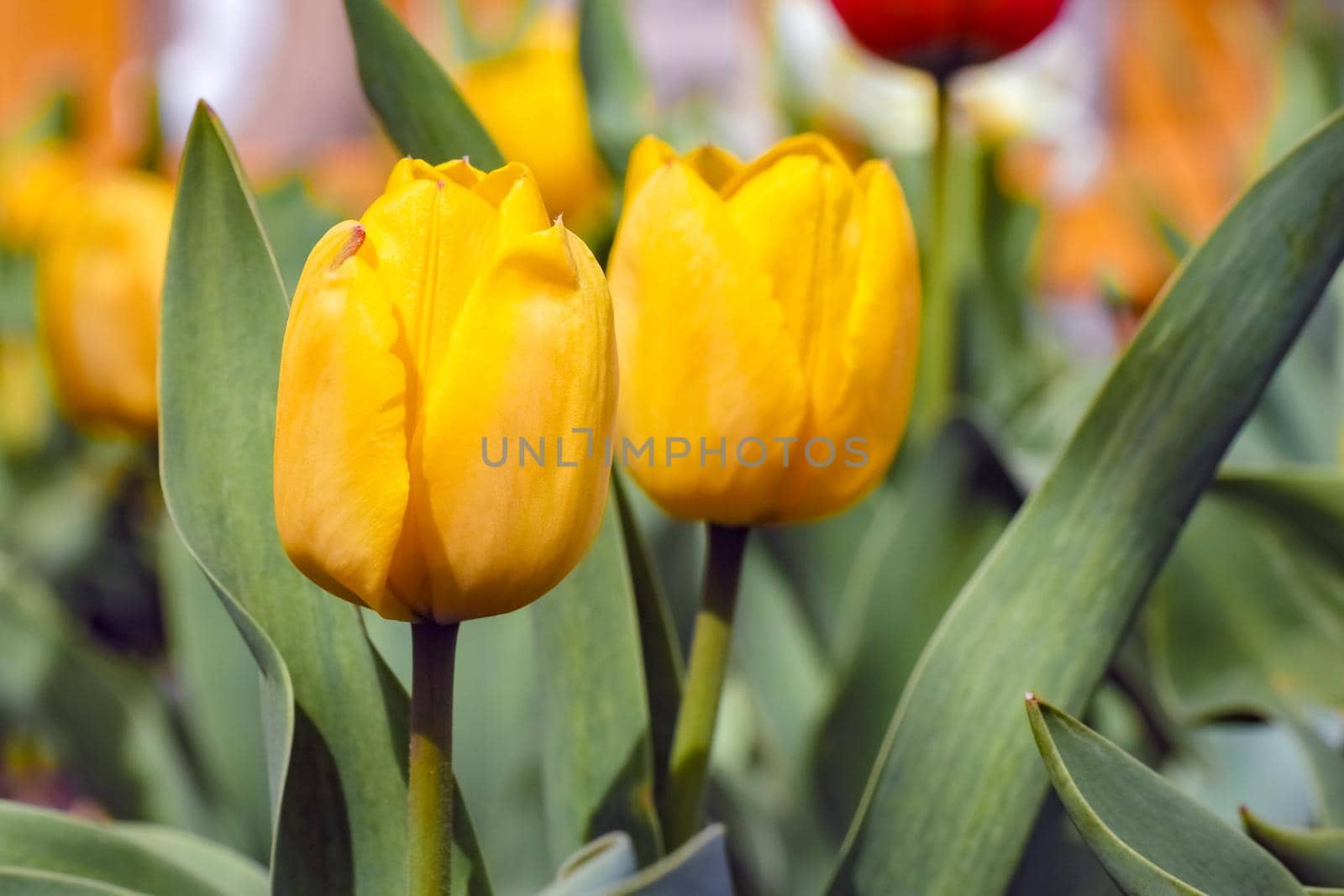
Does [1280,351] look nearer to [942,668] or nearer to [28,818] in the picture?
[942,668]

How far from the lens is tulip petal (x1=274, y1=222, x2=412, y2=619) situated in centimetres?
19

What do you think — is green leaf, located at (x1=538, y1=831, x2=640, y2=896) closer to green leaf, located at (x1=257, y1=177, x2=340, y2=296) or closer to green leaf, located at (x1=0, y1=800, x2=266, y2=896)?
green leaf, located at (x1=0, y1=800, x2=266, y2=896)

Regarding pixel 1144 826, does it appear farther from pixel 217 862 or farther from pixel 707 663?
pixel 217 862

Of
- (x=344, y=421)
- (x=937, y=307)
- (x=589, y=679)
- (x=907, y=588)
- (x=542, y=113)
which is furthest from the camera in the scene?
(x=542, y=113)

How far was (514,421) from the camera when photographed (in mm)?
195

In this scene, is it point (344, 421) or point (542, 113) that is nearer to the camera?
point (344, 421)

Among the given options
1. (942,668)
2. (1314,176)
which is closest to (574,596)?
(942,668)

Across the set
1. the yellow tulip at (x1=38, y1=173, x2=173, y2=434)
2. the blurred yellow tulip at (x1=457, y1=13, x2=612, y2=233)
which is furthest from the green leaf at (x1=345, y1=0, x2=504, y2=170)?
the blurred yellow tulip at (x1=457, y1=13, x2=612, y2=233)

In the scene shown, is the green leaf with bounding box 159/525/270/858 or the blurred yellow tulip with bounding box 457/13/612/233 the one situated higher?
the blurred yellow tulip with bounding box 457/13/612/233

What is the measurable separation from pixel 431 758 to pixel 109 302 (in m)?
0.40

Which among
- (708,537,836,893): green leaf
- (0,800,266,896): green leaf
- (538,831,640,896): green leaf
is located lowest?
(708,537,836,893): green leaf

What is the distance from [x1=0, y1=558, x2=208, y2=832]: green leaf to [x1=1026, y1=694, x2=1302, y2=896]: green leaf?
356 millimetres

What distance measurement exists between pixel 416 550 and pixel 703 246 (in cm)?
9

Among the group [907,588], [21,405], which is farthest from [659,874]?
[21,405]
